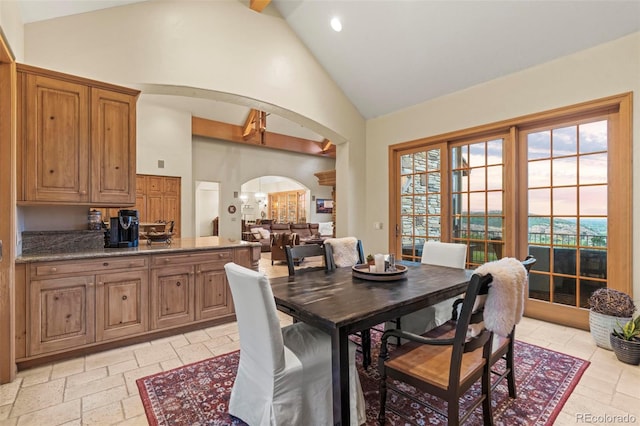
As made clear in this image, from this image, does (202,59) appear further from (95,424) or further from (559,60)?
(559,60)

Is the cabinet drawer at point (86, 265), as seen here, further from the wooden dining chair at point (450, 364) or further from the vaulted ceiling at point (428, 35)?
the wooden dining chair at point (450, 364)

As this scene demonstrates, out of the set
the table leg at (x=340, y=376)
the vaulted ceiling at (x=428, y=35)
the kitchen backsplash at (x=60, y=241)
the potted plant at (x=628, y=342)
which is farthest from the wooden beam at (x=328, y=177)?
the table leg at (x=340, y=376)

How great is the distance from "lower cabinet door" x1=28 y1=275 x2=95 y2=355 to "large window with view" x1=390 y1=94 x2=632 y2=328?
4.02 metres

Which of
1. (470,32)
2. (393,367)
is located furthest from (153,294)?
(470,32)

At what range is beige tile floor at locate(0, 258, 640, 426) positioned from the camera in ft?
6.26

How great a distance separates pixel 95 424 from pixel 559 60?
196 inches

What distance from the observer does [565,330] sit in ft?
10.6

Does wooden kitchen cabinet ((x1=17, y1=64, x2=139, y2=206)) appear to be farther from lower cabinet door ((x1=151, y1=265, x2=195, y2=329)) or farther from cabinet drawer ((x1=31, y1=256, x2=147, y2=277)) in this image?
lower cabinet door ((x1=151, y1=265, x2=195, y2=329))

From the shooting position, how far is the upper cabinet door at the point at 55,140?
2.59 meters

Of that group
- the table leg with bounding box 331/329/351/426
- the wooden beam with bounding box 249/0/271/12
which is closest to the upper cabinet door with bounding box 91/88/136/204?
the wooden beam with bounding box 249/0/271/12

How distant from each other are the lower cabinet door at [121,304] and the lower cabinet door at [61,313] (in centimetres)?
6

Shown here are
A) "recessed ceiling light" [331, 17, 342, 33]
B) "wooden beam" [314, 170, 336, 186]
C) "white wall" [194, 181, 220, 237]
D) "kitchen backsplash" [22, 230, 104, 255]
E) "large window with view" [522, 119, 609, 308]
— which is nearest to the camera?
"kitchen backsplash" [22, 230, 104, 255]

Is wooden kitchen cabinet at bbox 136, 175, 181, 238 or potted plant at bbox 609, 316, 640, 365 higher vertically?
wooden kitchen cabinet at bbox 136, 175, 181, 238

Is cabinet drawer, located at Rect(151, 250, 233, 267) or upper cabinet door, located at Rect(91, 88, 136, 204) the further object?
cabinet drawer, located at Rect(151, 250, 233, 267)
